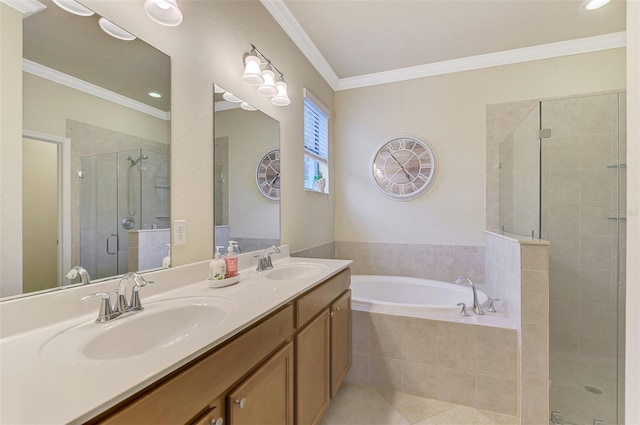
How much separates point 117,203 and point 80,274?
0.27 meters

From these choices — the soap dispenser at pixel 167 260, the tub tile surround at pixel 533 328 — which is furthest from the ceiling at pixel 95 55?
the tub tile surround at pixel 533 328

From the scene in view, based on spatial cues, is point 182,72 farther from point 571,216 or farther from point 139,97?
point 571,216

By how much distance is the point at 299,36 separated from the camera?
234 cm

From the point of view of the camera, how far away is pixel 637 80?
482 mm

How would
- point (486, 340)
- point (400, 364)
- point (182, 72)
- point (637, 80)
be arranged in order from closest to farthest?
1. point (637, 80)
2. point (182, 72)
3. point (486, 340)
4. point (400, 364)

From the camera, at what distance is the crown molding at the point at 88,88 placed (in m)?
0.83

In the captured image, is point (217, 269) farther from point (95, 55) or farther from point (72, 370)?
point (95, 55)

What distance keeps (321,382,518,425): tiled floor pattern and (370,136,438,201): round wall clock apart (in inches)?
71.9

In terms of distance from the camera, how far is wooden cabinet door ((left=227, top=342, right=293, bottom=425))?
858 mm

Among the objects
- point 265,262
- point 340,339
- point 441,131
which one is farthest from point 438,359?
point 441,131

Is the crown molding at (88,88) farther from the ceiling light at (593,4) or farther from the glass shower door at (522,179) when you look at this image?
the ceiling light at (593,4)

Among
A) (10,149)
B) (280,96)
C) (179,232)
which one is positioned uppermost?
(280,96)

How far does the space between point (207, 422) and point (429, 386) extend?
168 cm

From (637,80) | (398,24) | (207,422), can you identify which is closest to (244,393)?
(207,422)
